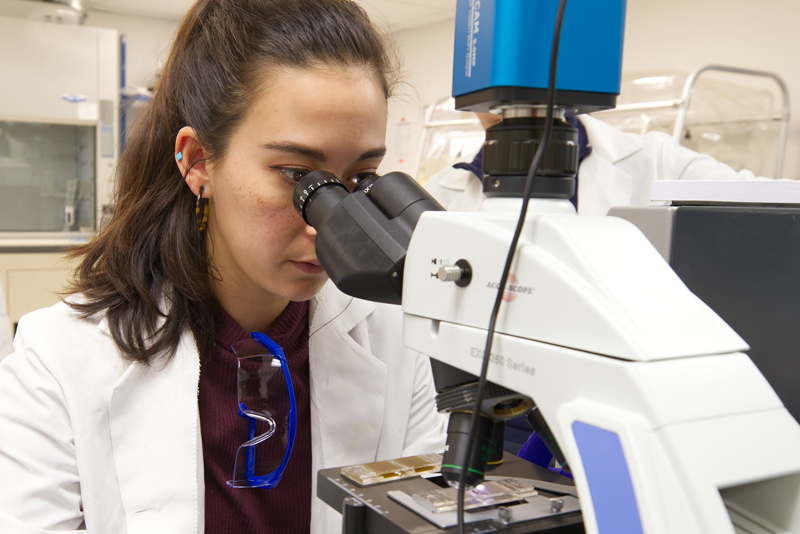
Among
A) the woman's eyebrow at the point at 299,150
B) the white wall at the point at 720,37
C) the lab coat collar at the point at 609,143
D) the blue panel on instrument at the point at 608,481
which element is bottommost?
the blue panel on instrument at the point at 608,481

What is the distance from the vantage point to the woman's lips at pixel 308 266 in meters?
0.93

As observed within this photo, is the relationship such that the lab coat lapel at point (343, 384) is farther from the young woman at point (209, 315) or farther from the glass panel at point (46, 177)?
the glass panel at point (46, 177)

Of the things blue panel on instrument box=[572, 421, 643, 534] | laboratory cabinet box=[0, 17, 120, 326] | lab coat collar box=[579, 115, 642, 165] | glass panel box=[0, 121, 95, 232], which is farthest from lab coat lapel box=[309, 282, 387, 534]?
glass panel box=[0, 121, 95, 232]

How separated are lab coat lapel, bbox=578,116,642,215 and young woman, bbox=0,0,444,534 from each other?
2.73 feet

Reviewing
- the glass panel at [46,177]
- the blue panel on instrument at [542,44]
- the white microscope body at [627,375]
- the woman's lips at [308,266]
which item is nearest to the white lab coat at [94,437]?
the woman's lips at [308,266]

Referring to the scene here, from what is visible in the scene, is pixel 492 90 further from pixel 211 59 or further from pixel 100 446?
pixel 100 446

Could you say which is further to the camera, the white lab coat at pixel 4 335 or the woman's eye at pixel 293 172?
the white lab coat at pixel 4 335

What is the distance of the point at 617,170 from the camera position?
182cm

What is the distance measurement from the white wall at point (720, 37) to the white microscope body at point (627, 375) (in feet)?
7.34

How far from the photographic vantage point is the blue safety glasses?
101cm

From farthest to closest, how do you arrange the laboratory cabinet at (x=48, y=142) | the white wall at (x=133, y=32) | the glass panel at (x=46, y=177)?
the white wall at (x=133, y=32) < the glass panel at (x=46, y=177) < the laboratory cabinet at (x=48, y=142)

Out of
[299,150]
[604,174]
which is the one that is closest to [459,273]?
[299,150]

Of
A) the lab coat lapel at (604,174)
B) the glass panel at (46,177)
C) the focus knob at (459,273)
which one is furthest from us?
the glass panel at (46,177)

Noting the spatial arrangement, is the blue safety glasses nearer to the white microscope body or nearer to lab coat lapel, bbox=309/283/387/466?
lab coat lapel, bbox=309/283/387/466
